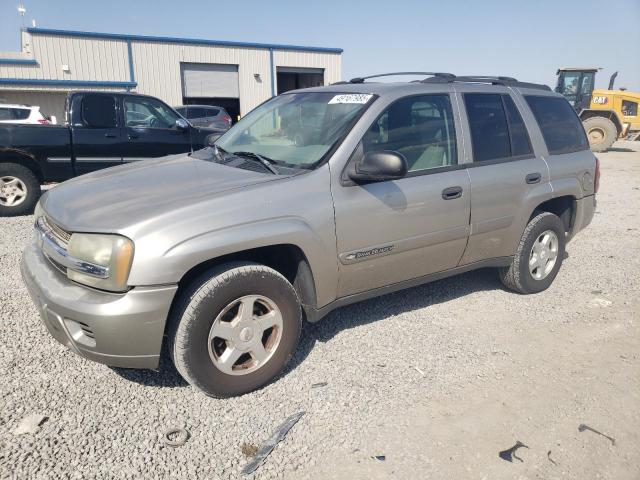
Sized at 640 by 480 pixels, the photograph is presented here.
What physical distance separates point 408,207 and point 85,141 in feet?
19.1

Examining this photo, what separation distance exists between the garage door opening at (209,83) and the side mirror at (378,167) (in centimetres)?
2489

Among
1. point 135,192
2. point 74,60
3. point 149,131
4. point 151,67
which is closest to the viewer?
point 135,192

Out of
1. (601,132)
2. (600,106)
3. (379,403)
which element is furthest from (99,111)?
(600,106)

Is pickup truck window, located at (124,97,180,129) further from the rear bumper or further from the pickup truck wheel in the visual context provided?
the rear bumper

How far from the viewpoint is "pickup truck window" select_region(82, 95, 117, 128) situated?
24.4 ft

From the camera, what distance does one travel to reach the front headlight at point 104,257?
2402mm

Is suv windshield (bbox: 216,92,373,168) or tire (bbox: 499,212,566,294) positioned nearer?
suv windshield (bbox: 216,92,373,168)

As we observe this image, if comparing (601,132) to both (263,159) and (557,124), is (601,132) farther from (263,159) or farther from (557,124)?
(263,159)

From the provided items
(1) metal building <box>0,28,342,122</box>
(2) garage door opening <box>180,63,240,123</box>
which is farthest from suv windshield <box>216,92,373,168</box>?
(2) garage door opening <box>180,63,240,123</box>

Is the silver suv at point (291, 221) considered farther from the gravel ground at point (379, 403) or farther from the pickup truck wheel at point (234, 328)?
the gravel ground at point (379, 403)

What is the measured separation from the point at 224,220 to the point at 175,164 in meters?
1.13

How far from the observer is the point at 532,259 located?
4.43 meters

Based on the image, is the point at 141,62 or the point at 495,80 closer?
the point at 495,80

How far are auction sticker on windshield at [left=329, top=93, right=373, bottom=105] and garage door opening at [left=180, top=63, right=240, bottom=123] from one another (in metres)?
24.2
